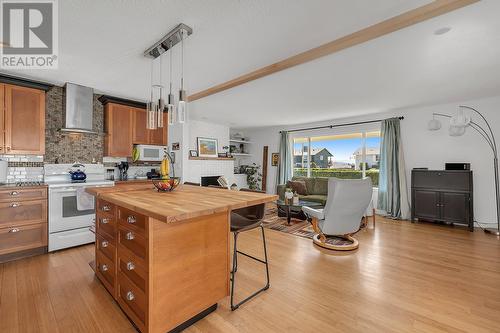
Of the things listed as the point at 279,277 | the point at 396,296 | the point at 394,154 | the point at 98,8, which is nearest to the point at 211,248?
the point at 279,277

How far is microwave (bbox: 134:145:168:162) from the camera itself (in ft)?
14.3

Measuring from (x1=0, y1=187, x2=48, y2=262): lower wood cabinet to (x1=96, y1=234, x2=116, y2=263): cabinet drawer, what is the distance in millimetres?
1425

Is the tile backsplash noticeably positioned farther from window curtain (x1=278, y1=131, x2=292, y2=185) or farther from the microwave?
window curtain (x1=278, y1=131, x2=292, y2=185)

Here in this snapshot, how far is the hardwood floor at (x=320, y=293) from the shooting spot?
1.69 metres

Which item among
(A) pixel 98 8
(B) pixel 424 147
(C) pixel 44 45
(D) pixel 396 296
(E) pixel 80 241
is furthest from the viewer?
(B) pixel 424 147

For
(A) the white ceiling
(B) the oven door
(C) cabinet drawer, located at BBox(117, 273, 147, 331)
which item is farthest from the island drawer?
(A) the white ceiling

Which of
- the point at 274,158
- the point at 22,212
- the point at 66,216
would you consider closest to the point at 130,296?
the point at 66,216

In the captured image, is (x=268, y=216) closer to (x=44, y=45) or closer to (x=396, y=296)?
(x=396, y=296)

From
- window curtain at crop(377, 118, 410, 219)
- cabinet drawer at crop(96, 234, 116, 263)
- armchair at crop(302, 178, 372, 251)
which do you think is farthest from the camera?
window curtain at crop(377, 118, 410, 219)

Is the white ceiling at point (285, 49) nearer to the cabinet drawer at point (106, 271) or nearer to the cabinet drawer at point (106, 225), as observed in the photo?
the cabinet drawer at point (106, 225)

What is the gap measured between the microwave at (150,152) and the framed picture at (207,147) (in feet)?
4.94

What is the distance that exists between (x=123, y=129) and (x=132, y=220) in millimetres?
3173

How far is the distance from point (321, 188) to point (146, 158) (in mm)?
4155

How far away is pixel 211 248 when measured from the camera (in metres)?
1.77
